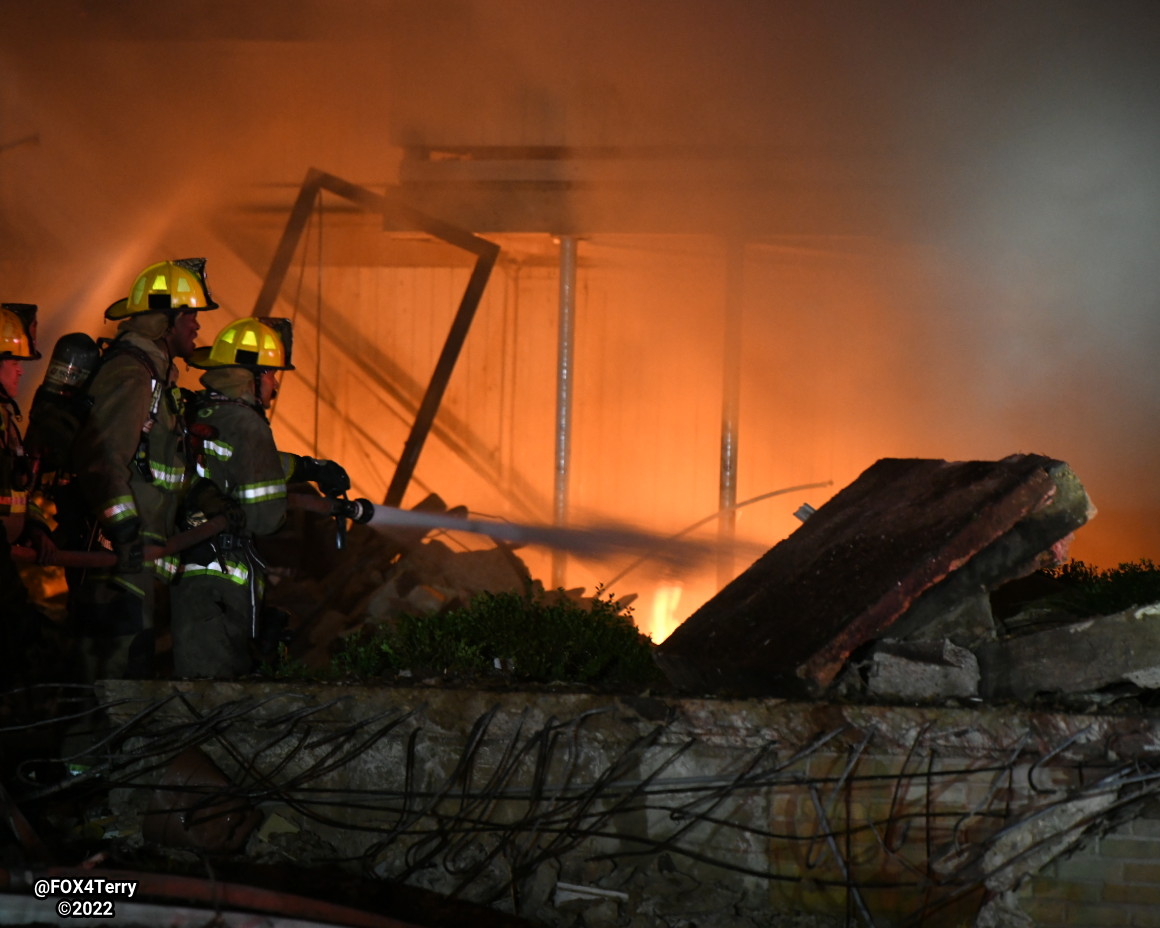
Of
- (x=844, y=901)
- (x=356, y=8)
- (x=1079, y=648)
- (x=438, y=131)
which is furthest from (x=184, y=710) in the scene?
(x=356, y=8)

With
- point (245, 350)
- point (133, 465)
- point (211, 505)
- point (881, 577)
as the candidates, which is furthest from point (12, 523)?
point (881, 577)

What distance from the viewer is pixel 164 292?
4.97 m

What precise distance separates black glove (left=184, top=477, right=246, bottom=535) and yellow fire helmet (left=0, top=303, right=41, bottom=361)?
3.48 ft

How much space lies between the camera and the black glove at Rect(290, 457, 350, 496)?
18.4ft

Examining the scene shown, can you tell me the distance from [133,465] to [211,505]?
384mm

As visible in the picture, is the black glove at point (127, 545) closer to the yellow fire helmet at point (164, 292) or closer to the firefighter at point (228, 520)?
the firefighter at point (228, 520)

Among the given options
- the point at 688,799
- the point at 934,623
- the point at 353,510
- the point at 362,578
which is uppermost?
the point at 353,510

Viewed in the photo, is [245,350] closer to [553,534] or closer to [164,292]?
[164,292]

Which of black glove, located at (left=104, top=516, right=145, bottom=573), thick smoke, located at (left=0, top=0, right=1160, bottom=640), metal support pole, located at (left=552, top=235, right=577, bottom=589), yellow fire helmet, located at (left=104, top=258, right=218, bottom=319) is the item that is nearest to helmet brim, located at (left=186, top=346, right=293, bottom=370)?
yellow fire helmet, located at (left=104, top=258, right=218, bottom=319)

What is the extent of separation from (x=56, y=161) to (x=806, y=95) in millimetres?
6367

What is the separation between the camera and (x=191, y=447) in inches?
197

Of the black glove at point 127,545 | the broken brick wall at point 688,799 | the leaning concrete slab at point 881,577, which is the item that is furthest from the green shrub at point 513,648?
the black glove at point 127,545

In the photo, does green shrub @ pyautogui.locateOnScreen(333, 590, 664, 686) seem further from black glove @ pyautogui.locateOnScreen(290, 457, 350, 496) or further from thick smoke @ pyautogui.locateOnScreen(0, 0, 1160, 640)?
thick smoke @ pyautogui.locateOnScreen(0, 0, 1160, 640)

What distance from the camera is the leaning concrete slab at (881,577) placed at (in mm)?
3365
